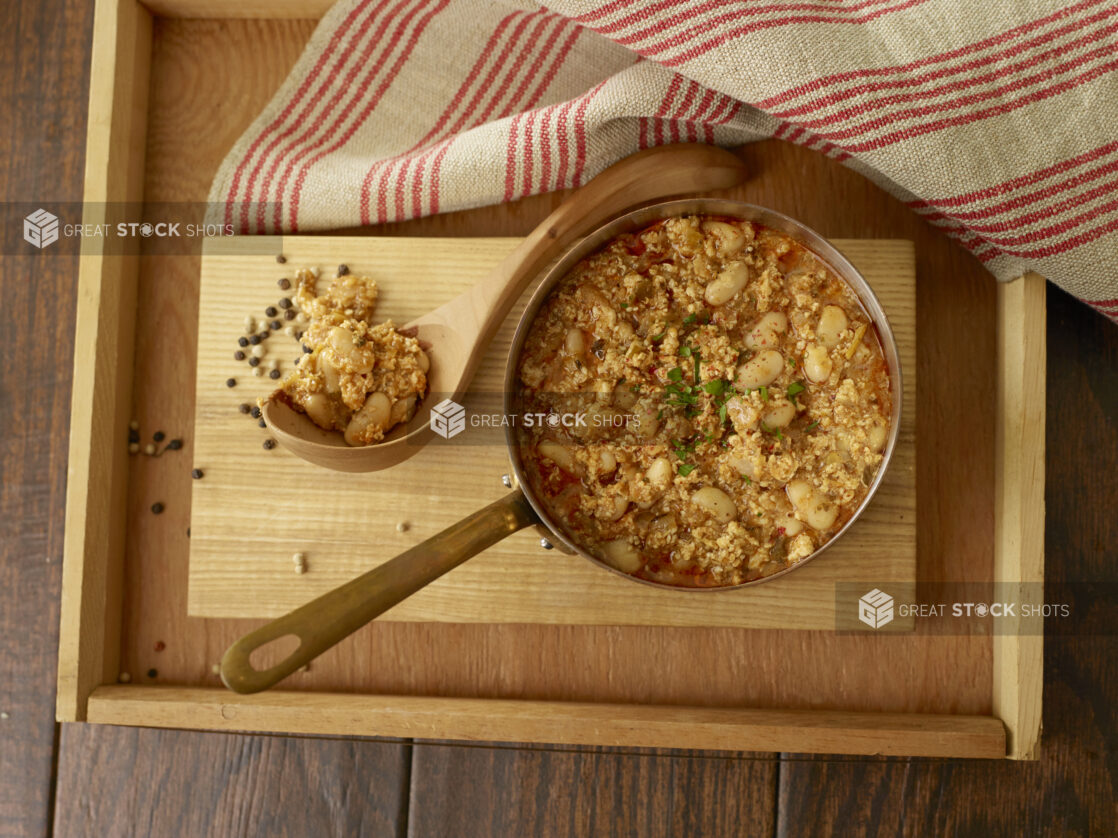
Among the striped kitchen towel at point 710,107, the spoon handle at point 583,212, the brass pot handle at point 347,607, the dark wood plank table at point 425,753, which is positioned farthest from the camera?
the dark wood plank table at point 425,753

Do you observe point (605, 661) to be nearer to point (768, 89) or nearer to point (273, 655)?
point (273, 655)

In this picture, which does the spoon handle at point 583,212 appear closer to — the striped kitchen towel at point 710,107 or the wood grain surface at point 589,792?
the striped kitchen towel at point 710,107

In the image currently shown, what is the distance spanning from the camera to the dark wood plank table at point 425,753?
1.79 meters

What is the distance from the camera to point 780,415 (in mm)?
1494

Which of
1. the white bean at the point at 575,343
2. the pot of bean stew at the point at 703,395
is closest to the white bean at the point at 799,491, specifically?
the pot of bean stew at the point at 703,395

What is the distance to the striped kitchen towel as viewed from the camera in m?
1.47

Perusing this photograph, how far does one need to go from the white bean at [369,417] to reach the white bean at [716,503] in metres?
0.58

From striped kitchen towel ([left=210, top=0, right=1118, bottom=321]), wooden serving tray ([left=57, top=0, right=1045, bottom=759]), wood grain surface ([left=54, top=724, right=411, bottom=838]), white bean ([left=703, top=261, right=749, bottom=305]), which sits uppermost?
striped kitchen towel ([left=210, top=0, right=1118, bottom=321])

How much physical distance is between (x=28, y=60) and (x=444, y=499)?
→ 4.78ft

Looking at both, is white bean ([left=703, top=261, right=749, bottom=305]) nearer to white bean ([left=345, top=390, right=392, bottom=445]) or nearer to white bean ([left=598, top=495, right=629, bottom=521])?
white bean ([left=598, top=495, right=629, bottom=521])

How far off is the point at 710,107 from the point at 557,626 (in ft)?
3.46

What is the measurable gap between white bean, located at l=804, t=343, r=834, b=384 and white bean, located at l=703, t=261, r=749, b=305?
173 millimetres

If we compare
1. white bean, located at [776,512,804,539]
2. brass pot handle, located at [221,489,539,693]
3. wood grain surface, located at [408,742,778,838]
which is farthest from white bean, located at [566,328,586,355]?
wood grain surface, located at [408,742,778,838]

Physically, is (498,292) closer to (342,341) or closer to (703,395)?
(342,341)
